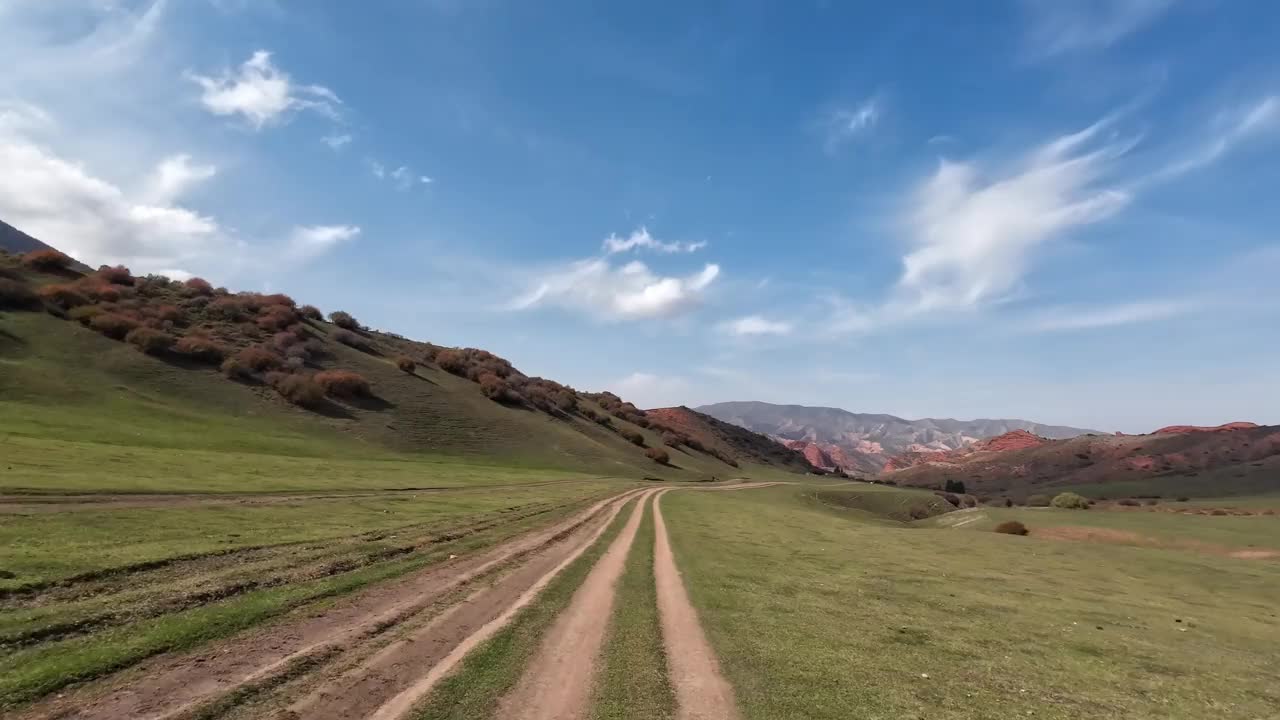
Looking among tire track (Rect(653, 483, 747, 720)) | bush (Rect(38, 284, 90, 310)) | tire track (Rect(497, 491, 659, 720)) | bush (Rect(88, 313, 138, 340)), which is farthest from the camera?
bush (Rect(38, 284, 90, 310))

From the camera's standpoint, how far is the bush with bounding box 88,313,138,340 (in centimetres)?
7475

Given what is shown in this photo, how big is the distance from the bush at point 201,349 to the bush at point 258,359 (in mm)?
2310

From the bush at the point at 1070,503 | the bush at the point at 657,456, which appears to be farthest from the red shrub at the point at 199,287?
the bush at the point at 1070,503

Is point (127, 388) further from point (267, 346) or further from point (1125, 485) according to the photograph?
point (1125, 485)

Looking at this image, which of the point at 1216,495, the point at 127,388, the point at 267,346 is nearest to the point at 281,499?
the point at 127,388

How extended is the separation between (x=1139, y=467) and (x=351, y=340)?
169552 millimetres

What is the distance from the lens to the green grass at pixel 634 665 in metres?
9.38

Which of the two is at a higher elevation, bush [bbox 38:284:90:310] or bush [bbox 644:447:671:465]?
bush [bbox 38:284:90:310]

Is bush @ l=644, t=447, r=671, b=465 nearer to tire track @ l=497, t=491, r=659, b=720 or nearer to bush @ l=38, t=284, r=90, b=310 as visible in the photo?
bush @ l=38, t=284, r=90, b=310

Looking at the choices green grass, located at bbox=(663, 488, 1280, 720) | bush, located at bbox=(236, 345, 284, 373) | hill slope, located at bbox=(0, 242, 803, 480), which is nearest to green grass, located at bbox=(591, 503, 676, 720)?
green grass, located at bbox=(663, 488, 1280, 720)

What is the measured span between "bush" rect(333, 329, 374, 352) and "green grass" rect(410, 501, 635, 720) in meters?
109

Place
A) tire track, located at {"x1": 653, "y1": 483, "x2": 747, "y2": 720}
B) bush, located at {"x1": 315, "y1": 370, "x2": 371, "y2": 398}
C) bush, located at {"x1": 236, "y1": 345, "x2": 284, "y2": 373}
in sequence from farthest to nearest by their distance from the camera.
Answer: bush, located at {"x1": 315, "y1": 370, "x2": 371, "y2": 398}
bush, located at {"x1": 236, "y1": 345, "x2": 284, "y2": 373}
tire track, located at {"x1": 653, "y1": 483, "x2": 747, "y2": 720}

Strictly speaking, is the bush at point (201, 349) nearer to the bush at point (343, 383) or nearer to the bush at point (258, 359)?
the bush at point (258, 359)

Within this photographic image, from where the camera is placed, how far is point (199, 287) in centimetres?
10300
